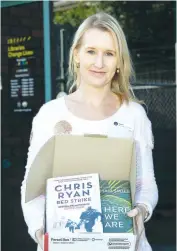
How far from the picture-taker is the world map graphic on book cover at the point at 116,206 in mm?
1770

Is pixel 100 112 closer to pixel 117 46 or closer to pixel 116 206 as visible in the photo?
pixel 117 46

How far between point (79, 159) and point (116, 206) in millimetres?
188

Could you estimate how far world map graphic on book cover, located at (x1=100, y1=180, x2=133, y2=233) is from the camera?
1.77 metres

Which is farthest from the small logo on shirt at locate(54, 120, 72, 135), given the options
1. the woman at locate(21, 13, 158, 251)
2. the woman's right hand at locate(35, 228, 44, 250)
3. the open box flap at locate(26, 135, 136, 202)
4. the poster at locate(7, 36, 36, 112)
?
the poster at locate(7, 36, 36, 112)

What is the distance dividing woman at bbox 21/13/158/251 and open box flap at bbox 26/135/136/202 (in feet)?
0.27

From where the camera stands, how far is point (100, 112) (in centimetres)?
200

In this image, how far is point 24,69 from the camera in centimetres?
403

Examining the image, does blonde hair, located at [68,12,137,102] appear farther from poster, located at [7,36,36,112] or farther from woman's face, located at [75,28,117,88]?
poster, located at [7,36,36,112]

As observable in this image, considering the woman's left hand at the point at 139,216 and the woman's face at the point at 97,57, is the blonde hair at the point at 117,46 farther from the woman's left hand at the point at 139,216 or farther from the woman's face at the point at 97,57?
the woman's left hand at the point at 139,216

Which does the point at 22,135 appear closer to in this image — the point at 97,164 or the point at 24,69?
the point at 24,69

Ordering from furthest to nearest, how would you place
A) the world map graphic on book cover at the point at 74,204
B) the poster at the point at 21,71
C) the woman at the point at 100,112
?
the poster at the point at 21,71 < the woman at the point at 100,112 < the world map graphic on book cover at the point at 74,204

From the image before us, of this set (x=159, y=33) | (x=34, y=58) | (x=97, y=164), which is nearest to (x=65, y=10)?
(x=34, y=58)


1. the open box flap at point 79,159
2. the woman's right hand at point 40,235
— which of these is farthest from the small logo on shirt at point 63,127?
the woman's right hand at point 40,235

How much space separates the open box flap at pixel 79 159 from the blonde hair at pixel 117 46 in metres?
0.25
